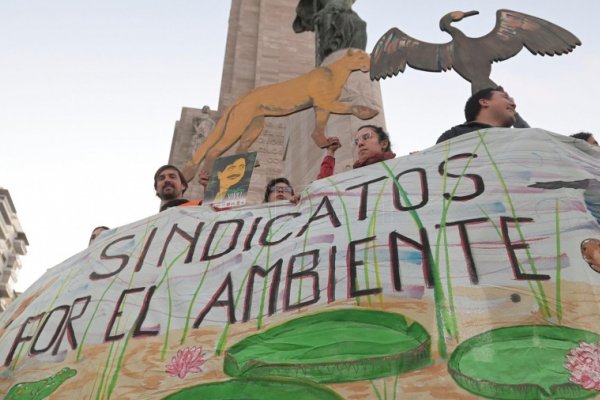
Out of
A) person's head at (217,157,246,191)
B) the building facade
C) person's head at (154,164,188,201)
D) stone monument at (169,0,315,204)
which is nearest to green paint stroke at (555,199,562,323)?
person's head at (217,157,246,191)

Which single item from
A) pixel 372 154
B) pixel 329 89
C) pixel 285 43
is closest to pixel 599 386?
pixel 372 154

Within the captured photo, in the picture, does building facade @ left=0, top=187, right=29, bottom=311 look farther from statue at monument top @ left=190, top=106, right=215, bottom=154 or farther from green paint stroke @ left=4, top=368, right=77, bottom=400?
green paint stroke @ left=4, top=368, right=77, bottom=400

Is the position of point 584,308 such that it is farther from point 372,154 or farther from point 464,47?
point 464,47

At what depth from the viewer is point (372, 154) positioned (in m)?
4.13

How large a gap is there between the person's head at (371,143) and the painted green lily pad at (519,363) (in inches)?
73.9

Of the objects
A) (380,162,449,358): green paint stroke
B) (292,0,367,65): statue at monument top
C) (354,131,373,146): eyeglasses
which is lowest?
(380,162,449,358): green paint stroke

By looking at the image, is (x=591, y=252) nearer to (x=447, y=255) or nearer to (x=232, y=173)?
(x=447, y=255)

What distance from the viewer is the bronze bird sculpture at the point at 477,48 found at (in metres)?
5.16

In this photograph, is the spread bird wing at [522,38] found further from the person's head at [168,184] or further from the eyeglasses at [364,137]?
the person's head at [168,184]

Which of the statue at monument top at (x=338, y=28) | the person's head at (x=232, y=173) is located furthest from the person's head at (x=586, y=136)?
the statue at monument top at (x=338, y=28)

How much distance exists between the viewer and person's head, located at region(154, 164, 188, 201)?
16.4 ft

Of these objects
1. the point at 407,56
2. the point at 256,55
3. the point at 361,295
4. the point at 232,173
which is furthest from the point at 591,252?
the point at 256,55

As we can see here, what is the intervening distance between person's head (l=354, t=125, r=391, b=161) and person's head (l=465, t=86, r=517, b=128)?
1.77ft

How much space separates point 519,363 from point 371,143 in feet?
6.97
